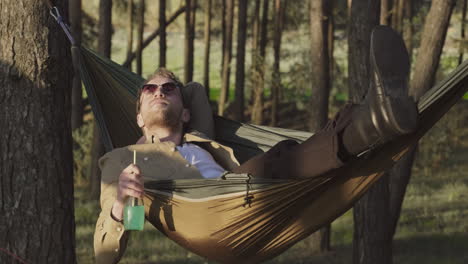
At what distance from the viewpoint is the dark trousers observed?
3.68m

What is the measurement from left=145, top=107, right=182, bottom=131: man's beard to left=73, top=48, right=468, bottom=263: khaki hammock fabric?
756mm

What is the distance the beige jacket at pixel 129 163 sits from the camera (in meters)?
4.09

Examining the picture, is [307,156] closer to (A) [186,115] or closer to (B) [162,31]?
(A) [186,115]

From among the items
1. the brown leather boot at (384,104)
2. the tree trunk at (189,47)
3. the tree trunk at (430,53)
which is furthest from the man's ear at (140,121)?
the tree trunk at (189,47)

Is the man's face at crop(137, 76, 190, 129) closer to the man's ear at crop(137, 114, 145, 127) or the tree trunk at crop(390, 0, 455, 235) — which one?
the man's ear at crop(137, 114, 145, 127)

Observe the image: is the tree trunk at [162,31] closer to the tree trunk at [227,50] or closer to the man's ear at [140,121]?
the tree trunk at [227,50]

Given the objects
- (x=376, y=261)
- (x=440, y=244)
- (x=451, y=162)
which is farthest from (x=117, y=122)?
(x=451, y=162)

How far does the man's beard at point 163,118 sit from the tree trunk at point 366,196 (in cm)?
256

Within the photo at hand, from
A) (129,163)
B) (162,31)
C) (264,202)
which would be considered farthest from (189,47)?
(264,202)

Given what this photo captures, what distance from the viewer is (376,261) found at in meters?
7.68

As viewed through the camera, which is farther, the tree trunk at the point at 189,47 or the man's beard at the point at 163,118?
the tree trunk at the point at 189,47

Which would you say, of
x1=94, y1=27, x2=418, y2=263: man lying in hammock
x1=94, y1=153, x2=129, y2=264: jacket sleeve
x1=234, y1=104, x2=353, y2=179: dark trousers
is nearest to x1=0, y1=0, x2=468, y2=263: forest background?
x1=94, y1=27, x2=418, y2=263: man lying in hammock

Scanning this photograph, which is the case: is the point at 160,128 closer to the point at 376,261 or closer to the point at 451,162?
the point at 376,261

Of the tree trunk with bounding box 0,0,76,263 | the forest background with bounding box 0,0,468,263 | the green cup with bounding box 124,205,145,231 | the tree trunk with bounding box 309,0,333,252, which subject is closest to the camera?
the green cup with bounding box 124,205,145,231
